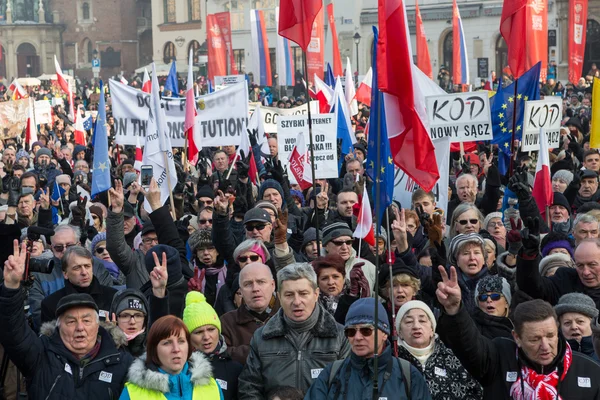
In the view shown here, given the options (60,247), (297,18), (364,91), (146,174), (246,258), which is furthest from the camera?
(364,91)

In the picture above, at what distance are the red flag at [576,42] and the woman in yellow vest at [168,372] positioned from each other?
64.2 feet

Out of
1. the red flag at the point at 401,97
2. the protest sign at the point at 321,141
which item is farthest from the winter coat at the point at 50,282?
the protest sign at the point at 321,141

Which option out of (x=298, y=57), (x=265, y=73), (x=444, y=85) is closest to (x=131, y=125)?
(x=265, y=73)

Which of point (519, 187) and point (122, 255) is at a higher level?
point (519, 187)

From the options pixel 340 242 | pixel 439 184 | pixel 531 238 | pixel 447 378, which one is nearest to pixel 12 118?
pixel 439 184

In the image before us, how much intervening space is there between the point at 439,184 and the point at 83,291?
392 centimetres

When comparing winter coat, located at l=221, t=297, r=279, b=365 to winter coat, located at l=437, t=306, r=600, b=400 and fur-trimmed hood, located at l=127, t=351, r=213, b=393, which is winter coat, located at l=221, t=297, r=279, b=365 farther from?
winter coat, located at l=437, t=306, r=600, b=400

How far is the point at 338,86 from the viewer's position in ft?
43.1

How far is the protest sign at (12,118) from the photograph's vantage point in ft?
60.1

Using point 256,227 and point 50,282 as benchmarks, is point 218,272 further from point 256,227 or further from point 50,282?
point 50,282

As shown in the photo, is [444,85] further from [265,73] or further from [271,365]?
[271,365]

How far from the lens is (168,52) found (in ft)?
211

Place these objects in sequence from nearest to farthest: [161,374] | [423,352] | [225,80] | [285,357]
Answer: [161,374]
[423,352]
[285,357]
[225,80]

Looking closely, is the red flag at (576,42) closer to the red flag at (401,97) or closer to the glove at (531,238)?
the red flag at (401,97)
